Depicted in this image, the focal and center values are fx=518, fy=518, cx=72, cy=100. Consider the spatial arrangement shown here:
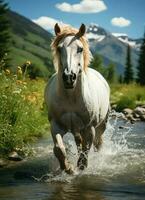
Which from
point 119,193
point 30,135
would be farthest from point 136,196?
point 30,135

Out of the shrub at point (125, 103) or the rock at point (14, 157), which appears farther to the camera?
the shrub at point (125, 103)

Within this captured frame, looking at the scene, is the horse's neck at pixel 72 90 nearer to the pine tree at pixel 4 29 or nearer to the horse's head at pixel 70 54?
the horse's head at pixel 70 54

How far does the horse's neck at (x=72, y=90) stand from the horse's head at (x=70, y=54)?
0.72ft

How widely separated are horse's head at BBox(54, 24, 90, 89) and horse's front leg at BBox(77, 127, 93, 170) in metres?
1.16

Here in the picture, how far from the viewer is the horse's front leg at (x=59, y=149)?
28.5 feet

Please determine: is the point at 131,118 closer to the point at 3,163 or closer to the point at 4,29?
the point at 3,163

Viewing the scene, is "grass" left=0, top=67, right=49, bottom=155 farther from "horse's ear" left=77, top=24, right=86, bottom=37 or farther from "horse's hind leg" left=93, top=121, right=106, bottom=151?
"horse's ear" left=77, top=24, right=86, bottom=37

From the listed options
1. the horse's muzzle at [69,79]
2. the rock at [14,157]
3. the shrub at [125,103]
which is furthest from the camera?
the shrub at [125,103]

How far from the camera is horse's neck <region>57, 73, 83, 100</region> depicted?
8877 millimetres

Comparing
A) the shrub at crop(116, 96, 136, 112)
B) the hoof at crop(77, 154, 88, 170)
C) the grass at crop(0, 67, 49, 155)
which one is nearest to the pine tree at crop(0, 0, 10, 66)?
the shrub at crop(116, 96, 136, 112)

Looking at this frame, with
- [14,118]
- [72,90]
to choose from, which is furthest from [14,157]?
[72,90]

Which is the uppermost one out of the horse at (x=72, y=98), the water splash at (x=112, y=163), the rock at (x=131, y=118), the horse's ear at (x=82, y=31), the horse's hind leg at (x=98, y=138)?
the horse's ear at (x=82, y=31)

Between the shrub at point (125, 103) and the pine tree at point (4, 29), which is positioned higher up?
the pine tree at point (4, 29)

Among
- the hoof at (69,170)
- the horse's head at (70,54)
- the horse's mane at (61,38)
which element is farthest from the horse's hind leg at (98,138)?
the horse's head at (70,54)
